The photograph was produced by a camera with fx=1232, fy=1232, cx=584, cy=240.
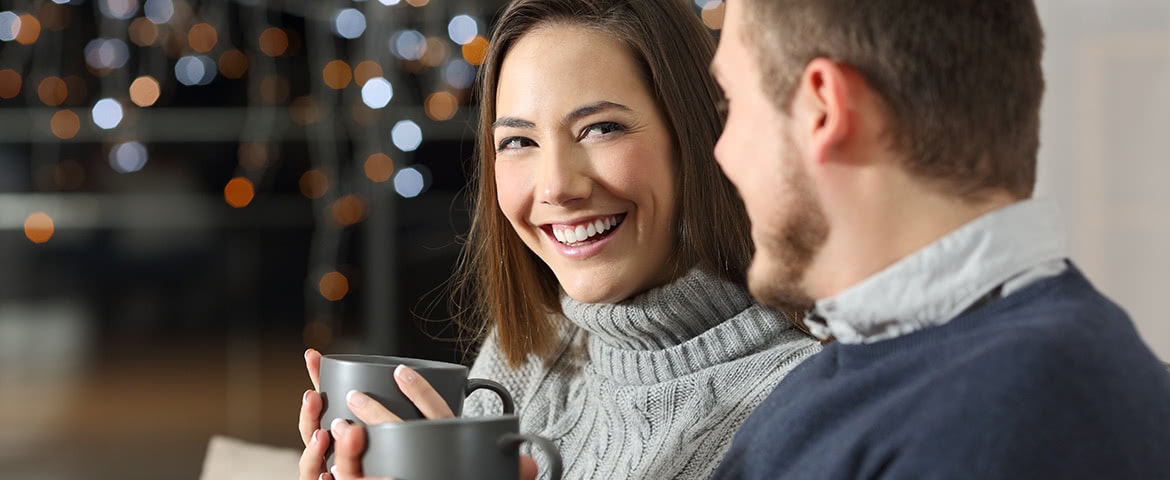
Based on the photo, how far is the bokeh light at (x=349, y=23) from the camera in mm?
4055

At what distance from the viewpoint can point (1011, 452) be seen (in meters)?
0.69

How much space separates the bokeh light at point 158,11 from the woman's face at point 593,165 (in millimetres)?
3001

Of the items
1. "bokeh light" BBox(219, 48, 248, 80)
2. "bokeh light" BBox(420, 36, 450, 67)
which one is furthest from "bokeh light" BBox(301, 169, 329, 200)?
"bokeh light" BBox(420, 36, 450, 67)

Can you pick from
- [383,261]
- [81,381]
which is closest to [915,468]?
[383,261]

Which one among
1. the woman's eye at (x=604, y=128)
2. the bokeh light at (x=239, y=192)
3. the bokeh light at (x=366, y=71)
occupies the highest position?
the bokeh light at (x=366, y=71)

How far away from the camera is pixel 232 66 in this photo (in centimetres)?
412

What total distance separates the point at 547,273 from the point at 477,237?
0.48 ft

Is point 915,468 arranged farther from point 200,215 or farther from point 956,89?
point 200,215

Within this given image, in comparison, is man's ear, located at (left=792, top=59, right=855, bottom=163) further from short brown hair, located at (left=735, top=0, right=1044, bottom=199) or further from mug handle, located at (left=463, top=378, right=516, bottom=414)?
mug handle, located at (left=463, top=378, right=516, bottom=414)

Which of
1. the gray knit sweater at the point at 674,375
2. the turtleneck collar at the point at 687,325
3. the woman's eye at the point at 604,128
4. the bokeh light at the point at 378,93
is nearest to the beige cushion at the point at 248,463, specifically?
the gray knit sweater at the point at 674,375

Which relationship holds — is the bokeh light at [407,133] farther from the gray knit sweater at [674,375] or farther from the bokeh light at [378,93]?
the gray knit sweater at [674,375]

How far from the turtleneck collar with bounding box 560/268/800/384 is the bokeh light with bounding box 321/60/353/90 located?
2.86m

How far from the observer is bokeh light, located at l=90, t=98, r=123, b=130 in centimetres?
402

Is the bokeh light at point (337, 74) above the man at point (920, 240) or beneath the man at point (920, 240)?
above
